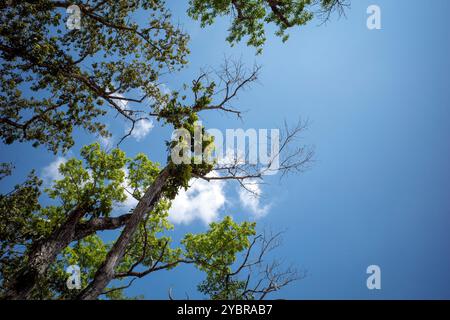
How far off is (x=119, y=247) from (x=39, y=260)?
235 cm

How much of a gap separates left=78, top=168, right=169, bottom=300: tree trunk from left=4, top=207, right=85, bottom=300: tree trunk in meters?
2.03

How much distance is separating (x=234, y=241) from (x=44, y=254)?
9633 mm

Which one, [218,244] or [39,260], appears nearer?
[39,260]

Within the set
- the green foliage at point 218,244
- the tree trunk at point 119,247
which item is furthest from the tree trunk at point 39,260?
the green foliage at point 218,244

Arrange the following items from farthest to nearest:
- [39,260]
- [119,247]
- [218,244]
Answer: [218,244]
[39,260]
[119,247]

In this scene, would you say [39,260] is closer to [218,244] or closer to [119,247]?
[119,247]

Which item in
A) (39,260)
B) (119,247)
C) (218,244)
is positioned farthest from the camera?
(218,244)

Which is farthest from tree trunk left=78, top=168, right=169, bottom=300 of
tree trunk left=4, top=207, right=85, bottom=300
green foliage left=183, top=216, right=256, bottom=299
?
green foliage left=183, top=216, right=256, bottom=299

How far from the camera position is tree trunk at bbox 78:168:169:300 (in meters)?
5.90

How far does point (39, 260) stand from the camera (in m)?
7.10

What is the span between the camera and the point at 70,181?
14.6 meters

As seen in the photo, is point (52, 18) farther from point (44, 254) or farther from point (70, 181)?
point (70, 181)

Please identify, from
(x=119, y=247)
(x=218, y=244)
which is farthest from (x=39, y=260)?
(x=218, y=244)
